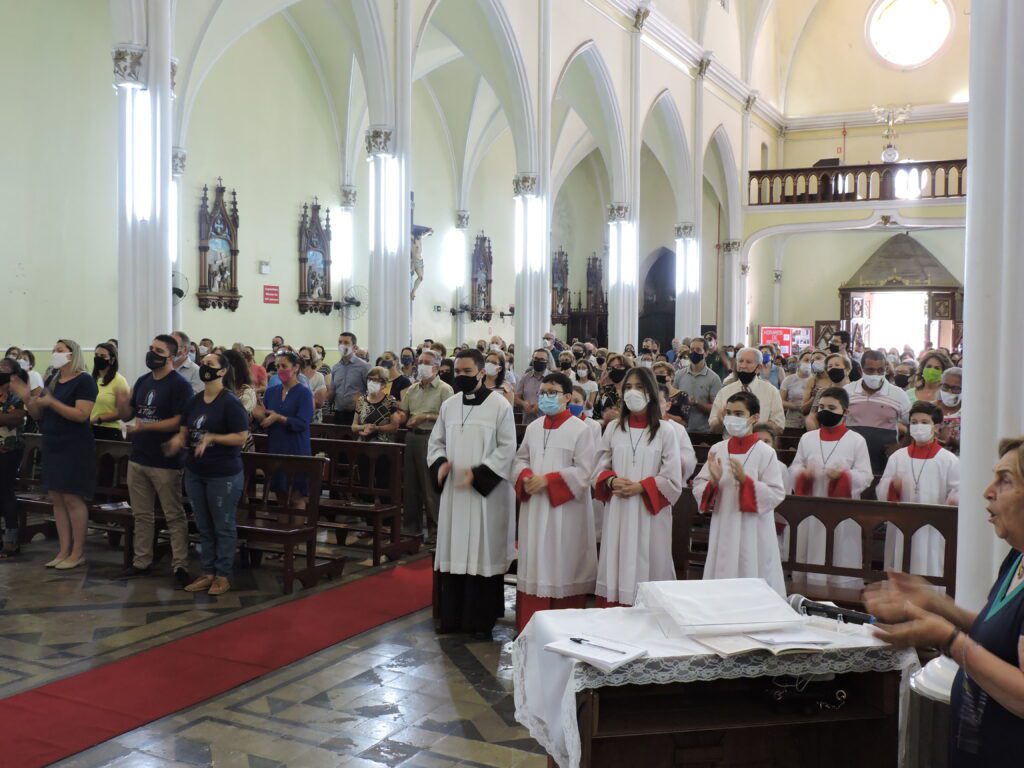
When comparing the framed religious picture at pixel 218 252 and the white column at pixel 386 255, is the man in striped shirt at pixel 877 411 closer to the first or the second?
the white column at pixel 386 255

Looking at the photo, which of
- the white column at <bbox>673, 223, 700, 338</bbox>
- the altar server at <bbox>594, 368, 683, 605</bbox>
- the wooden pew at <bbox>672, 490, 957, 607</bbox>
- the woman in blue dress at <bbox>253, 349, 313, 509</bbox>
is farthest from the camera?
the white column at <bbox>673, 223, 700, 338</bbox>

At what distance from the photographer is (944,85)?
1091 inches

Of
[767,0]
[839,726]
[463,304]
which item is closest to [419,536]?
[839,726]

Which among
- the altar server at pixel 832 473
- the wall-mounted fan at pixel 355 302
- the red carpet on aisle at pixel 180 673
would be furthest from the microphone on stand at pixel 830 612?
the wall-mounted fan at pixel 355 302

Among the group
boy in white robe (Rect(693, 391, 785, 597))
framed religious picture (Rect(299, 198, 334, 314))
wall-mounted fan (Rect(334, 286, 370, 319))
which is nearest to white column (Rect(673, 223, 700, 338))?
wall-mounted fan (Rect(334, 286, 370, 319))

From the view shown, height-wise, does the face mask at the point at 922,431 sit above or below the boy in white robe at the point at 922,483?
above

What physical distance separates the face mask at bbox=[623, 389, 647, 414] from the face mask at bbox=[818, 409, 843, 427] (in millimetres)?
1279

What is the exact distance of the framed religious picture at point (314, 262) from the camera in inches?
715

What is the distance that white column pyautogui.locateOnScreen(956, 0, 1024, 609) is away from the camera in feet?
10.6

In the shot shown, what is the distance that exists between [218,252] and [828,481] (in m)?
12.8

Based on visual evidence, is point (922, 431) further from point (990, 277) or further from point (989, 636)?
point (989, 636)

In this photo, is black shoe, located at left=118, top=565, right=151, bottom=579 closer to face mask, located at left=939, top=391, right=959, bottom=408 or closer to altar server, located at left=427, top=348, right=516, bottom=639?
altar server, located at left=427, top=348, right=516, bottom=639

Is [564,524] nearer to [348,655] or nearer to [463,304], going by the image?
[348,655]

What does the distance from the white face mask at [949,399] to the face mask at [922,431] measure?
4.31 ft
